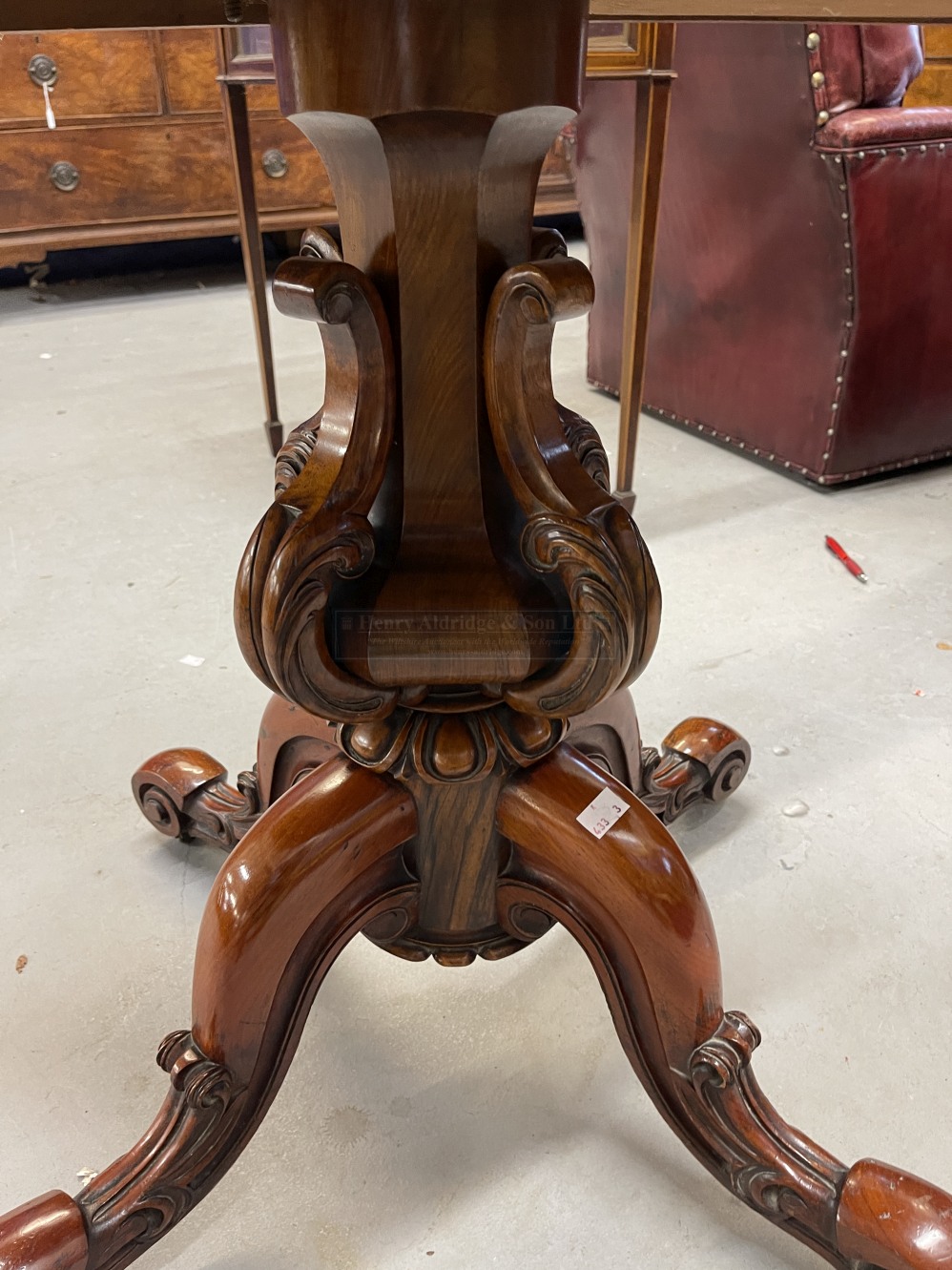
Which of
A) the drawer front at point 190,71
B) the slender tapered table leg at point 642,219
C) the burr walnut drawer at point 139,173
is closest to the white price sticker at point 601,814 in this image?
the slender tapered table leg at point 642,219

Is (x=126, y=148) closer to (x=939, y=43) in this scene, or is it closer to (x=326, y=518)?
(x=939, y=43)

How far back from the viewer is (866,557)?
145 centimetres

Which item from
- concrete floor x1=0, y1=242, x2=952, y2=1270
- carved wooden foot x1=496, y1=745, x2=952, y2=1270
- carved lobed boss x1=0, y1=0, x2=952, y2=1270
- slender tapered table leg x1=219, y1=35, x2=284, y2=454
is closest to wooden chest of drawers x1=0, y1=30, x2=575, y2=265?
slender tapered table leg x1=219, y1=35, x2=284, y2=454

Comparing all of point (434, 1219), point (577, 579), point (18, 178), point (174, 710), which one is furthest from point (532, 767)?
point (18, 178)

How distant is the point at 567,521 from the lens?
0.51 meters

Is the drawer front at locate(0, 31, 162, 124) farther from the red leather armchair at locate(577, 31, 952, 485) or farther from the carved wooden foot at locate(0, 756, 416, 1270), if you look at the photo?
the carved wooden foot at locate(0, 756, 416, 1270)

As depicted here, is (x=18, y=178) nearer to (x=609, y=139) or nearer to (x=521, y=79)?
(x=609, y=139)

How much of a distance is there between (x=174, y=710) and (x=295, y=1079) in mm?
486

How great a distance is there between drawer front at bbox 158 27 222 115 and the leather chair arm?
1733 mm

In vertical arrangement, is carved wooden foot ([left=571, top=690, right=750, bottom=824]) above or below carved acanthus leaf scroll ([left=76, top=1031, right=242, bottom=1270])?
below

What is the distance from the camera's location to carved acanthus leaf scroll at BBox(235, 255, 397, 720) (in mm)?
497

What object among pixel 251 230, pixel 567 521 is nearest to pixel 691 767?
pixel 567 521

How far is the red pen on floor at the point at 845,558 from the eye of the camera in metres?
1.39

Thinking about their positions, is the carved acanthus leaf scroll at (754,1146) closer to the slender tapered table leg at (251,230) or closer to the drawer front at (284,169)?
the slender tapered table leg at (251,230)
